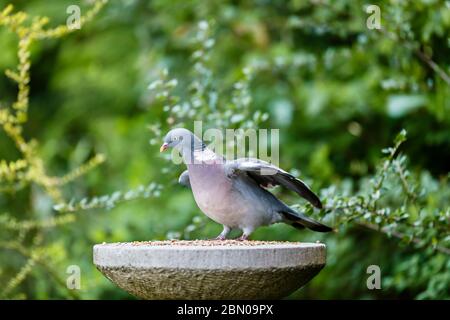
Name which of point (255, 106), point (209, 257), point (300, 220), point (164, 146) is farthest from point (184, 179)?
point (255, 106)

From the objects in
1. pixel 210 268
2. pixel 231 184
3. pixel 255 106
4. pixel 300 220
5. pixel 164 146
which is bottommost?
pixel 210 268

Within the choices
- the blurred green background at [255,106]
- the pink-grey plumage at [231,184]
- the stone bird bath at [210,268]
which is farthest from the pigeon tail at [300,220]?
the blurred green background at [255,106]

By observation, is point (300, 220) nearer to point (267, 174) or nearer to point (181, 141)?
point (267, 174)

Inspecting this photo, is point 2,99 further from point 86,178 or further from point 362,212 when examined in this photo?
point 362,212

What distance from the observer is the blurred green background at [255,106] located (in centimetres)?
380

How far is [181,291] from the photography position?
2.27 meters

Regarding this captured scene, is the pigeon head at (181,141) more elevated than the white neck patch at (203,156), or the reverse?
the pigeon head at (181,141)

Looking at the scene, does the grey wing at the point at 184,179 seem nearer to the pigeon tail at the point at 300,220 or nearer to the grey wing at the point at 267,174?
the grey wing at the point at 267,174

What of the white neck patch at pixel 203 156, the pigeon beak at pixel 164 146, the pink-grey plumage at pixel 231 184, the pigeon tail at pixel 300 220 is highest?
the pigeon beak at pixel 164 146

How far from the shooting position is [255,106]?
515cm

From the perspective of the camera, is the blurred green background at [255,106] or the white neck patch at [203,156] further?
the blurred green background at [255,106]

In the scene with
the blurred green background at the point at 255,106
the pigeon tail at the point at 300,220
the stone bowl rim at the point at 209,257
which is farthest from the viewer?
the blurred green background at the point at 255,106

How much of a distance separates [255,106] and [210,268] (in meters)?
3.09

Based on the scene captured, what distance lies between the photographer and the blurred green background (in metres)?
3.80
